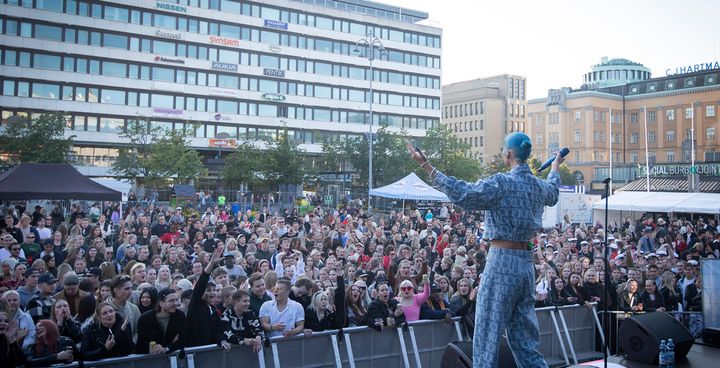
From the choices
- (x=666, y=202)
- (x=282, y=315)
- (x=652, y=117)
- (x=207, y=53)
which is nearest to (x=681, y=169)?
(x=652, y=117)

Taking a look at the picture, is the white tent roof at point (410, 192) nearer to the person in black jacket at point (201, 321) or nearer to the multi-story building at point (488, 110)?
the person in black jacket at point (201, 321)

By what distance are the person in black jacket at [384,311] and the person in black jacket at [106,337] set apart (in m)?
2.93

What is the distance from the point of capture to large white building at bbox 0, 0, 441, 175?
5475cm

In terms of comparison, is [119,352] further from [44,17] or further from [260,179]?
[44,17]

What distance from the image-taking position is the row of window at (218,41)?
177 feet

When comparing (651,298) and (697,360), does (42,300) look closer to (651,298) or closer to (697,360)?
(697,360)

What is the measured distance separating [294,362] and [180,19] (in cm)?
5811

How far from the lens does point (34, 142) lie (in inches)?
1638

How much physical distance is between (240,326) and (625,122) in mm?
85650

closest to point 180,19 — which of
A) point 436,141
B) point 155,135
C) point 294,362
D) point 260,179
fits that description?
point 155,135

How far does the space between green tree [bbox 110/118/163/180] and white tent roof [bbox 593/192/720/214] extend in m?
32.5

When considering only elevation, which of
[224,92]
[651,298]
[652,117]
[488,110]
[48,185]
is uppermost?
[488,110]

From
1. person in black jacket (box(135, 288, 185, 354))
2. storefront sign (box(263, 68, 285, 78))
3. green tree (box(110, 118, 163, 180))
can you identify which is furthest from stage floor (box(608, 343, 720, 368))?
storefront sign (box(263, 68, 285, 78))

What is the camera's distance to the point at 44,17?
5397cm
